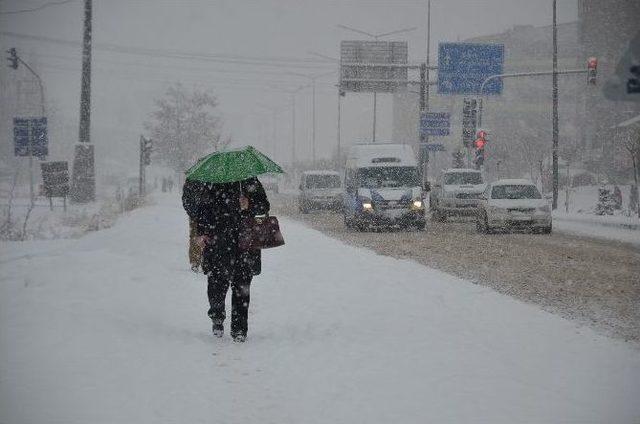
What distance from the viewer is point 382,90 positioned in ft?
134

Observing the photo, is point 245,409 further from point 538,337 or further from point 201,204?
point 538,337

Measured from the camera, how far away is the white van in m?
21.5

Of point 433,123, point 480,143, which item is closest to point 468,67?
point 480,143

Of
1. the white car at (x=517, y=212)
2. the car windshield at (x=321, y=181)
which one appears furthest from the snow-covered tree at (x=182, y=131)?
the white car at (x=517, y=212)

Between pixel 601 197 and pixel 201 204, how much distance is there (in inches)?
1048

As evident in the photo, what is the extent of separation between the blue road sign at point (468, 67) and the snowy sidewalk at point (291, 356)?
24.8 meters

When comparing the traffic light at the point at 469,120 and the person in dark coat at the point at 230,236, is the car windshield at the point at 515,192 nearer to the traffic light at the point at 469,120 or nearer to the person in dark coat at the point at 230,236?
the traffic light at the point at 469,120

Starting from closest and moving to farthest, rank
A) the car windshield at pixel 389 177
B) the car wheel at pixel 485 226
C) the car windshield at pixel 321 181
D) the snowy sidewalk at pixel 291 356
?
the snowy sidewalk at pixel 291 356 < the car wheel at pixel 485 226 < the car windshield at pixel 389 177 < the car windshield at pixel 321 181

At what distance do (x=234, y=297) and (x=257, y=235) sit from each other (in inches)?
27.1

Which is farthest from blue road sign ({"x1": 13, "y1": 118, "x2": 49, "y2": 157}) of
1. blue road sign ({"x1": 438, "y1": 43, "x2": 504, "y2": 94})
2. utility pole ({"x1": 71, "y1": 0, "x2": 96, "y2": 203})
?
blue road sign ({"x1": 438, "y1": 43, "x2": 504, "y2": 94})

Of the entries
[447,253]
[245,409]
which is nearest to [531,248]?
[447,253]

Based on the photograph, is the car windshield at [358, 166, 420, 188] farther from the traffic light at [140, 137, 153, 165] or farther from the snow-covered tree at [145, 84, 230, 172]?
the snow-covered tree at [145, 84, 230, 172]

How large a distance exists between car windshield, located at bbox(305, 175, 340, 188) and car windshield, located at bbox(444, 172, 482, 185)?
7453 mm

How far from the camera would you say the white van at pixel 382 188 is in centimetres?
2153
